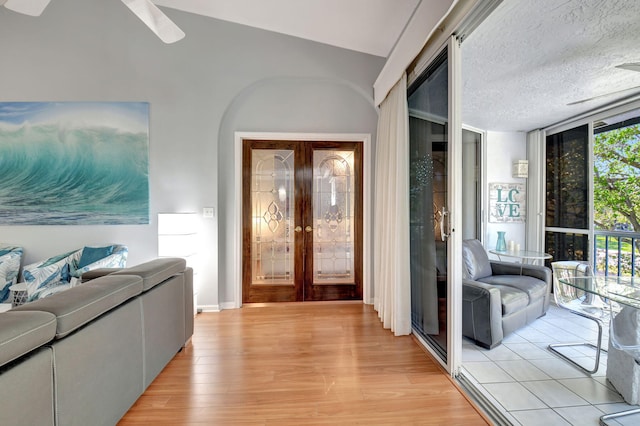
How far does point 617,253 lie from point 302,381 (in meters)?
3.95

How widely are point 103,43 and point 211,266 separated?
9.53ft

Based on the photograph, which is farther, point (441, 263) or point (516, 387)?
point (441, 263)

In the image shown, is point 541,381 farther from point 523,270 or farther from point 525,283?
point 523,270

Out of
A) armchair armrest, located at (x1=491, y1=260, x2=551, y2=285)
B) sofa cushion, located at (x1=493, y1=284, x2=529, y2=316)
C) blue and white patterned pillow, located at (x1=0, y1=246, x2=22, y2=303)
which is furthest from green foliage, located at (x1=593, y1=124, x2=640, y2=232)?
blue and white patterned pillow, located at (x1=0, y1=246, x2=22, y2=303)

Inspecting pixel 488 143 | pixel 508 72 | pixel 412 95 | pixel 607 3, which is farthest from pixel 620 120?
pixel 412 95

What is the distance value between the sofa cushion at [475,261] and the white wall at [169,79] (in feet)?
7.46

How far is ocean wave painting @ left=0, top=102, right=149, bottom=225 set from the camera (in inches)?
125

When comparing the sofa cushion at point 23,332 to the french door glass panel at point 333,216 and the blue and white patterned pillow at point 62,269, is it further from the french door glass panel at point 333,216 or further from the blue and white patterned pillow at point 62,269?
the french door glass panel at point 333,216

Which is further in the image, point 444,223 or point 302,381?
point 444,223

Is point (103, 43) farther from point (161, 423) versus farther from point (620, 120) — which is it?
point (620, 120)

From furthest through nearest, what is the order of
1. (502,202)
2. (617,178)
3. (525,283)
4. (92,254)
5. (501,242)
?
(502,202)
(501,242)
(617,178)
(92,254)
(525,283)

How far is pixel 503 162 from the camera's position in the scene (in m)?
4.16

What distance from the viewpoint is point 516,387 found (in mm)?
1851

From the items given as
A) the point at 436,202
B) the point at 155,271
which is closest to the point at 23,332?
the point at 155,271
